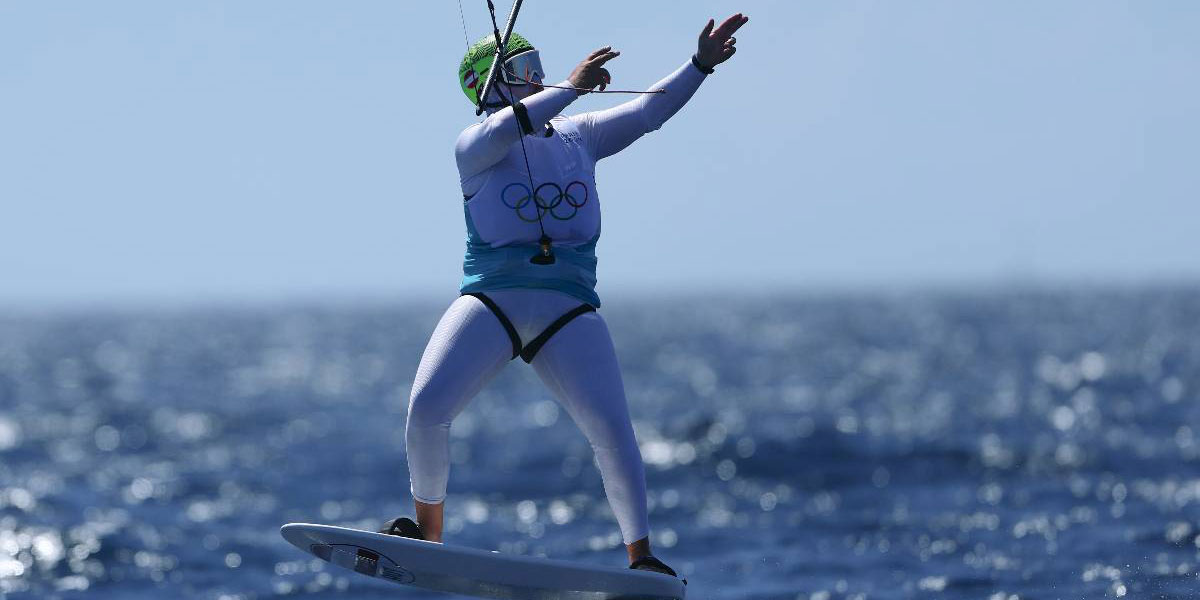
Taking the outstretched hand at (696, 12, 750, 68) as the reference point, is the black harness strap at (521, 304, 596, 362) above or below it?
below

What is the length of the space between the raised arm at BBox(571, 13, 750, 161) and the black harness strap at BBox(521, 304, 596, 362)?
31.8 inches

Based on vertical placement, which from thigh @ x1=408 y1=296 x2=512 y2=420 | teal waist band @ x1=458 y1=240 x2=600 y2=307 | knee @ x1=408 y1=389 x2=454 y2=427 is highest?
teal waist band @ x1=458 y1=240 x2=600 y2=307

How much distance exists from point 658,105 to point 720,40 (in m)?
0.45

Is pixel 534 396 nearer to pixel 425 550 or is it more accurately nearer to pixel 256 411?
pixel 256 411

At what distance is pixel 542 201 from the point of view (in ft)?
22.2

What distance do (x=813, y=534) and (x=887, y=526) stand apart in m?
0.83

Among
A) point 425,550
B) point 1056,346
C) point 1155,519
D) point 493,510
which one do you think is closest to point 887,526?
point 1155,519

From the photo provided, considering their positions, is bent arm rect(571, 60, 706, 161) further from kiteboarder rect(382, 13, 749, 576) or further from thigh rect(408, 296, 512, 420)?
thigh rect(408, 296, 512, 420)

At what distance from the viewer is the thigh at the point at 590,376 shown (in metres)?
6.87

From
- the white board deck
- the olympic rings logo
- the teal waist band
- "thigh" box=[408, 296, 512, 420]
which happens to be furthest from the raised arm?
the white board deck

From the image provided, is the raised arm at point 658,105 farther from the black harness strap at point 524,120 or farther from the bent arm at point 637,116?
the black harness strap at point 524,120

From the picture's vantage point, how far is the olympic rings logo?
6746mm

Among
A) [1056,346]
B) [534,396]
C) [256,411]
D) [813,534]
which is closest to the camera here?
[813,534]

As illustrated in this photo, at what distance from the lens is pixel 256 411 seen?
131 ft
